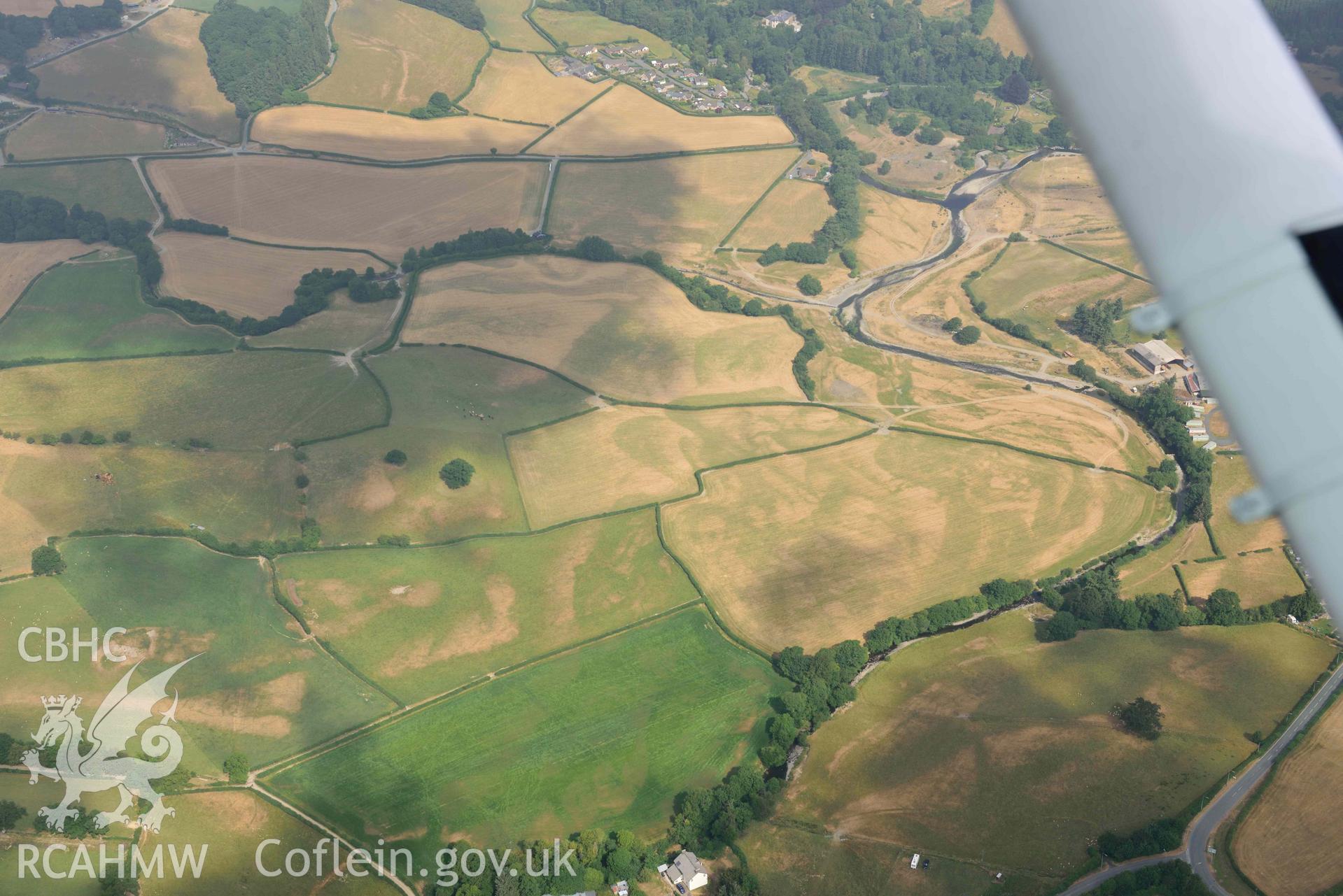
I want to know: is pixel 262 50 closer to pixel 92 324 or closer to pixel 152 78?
pixel 152 78

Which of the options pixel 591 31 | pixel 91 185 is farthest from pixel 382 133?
pixel 591 31

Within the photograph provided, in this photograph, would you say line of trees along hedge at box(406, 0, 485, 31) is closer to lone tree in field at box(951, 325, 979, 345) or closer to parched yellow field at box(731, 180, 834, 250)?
parched yellow field at box(731, 180, 834, 250)

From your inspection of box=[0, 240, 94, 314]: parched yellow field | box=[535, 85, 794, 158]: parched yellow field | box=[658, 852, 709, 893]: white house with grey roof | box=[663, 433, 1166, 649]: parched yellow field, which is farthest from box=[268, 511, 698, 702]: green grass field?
box=[535, 85, 794, 158]: parched yellow field

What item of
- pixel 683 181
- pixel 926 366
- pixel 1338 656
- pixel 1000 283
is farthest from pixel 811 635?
pixel 683 181

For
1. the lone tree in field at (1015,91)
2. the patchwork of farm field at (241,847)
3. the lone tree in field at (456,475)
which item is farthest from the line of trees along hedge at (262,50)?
the patchwork of farm field at (241,847)

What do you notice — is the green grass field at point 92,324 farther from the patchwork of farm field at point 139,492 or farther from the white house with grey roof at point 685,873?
the white house with grey roof at point 685,873
